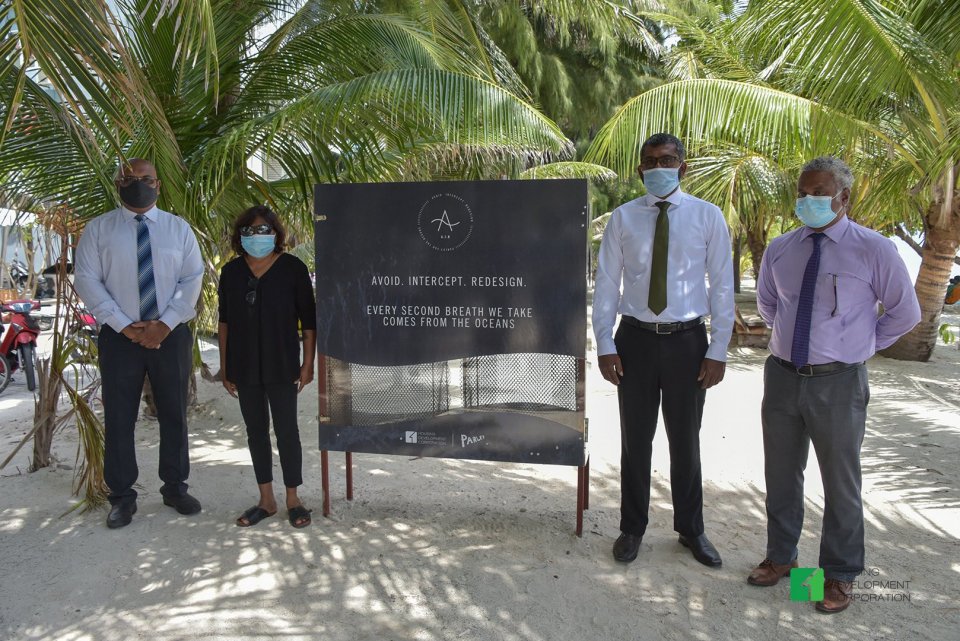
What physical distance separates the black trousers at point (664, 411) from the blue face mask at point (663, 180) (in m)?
0.69

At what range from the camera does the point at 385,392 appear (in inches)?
168

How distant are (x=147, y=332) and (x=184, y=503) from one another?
1.09 metres

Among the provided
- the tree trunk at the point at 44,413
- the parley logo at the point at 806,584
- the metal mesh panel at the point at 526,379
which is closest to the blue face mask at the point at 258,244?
the metal mesh panel at the point at 526,379

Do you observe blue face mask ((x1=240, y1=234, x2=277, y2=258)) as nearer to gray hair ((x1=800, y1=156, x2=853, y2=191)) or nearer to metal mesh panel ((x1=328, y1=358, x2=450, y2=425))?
metal mesh panel ((x1=328, y1=358, x2=450, y2=425))

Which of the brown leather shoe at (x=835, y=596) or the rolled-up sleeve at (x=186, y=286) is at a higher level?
the rolled-up sleeve at (x=186, y=286)

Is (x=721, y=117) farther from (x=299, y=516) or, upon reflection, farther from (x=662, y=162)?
(x=299, y=516)

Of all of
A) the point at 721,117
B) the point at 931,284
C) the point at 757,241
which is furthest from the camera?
the point at 757,241

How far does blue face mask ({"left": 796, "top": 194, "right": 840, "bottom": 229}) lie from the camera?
325 centimetres

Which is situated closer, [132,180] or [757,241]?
[132,180]

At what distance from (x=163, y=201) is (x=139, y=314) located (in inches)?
53.5

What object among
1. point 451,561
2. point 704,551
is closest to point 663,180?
point 704,551

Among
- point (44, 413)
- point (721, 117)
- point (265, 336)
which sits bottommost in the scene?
point (44, 413)

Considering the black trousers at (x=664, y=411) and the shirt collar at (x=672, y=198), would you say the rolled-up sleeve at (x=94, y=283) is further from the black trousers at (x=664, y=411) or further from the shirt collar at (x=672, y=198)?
the shirt collar at (x=672, y=198)

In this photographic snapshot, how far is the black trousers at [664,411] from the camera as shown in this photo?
3.61 m
